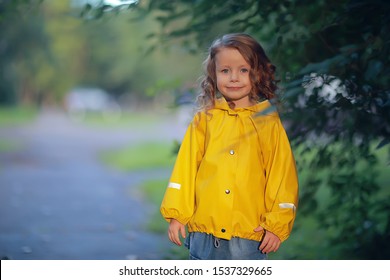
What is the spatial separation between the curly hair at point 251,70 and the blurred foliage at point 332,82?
0.39ft

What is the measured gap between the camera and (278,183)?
332 cm

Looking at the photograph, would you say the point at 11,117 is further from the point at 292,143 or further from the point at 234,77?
the point at 234,77

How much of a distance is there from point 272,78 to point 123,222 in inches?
203

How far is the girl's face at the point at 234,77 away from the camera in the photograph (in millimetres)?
3422

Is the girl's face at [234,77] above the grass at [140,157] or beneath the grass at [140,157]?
above

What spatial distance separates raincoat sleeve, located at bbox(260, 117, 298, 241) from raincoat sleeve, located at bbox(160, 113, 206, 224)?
1.08 ft

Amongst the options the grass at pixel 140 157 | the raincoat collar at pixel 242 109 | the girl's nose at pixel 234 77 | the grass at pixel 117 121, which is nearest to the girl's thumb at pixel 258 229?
the raincoat collar at pixel 242 109

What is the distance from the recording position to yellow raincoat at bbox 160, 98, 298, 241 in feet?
10.9

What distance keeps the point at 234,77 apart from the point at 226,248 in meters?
0.82

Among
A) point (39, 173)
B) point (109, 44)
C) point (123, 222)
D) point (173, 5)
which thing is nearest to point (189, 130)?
point (173, 5)

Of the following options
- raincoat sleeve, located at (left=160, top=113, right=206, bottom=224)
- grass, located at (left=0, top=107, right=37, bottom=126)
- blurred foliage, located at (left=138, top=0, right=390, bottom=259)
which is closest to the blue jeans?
raincoat sleeve, located at (left=160, top=113, right=206, bottom=224)

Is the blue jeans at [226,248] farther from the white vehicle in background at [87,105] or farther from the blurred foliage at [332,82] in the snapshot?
the white vehicle in background at [87,105]

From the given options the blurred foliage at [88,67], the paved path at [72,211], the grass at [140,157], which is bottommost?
the grass at [140,157]

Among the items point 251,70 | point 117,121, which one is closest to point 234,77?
point 251,70
